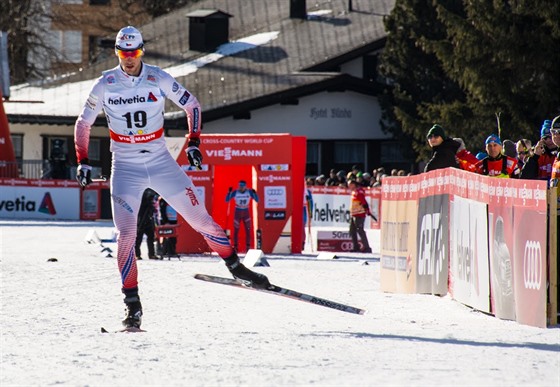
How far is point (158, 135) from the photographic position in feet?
34.0

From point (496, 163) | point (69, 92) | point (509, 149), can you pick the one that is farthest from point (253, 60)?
point (496, 163)

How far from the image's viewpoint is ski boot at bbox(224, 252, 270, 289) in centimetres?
1072

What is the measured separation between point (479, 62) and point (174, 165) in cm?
2186

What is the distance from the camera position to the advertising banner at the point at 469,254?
11500 mm

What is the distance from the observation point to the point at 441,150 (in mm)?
14633

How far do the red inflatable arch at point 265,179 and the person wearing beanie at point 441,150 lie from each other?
1031 cm

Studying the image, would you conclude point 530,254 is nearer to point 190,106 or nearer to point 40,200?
point 190,106

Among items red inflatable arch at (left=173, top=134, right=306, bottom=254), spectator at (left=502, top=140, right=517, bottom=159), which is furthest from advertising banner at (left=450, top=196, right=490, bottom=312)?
red inflatable arch at (left=173, top=134, right=306, bottom=254)

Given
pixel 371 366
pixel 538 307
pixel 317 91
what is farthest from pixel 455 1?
pixel 371 366

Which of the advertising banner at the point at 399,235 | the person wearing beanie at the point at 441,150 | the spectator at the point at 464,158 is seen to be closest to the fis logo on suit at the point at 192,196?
the advertising banner at the point at 399,235

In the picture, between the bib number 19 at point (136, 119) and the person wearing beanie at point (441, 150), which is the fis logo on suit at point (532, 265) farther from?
A: the person wearing beanie at point (441, 150)

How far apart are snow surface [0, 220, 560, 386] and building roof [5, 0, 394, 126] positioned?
29.1 m

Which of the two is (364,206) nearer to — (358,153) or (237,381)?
(237,381)

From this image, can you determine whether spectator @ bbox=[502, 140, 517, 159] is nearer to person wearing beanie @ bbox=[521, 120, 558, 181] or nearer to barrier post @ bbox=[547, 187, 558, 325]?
person wearing beanie @ bbox=[521, 120, 558, 181]
